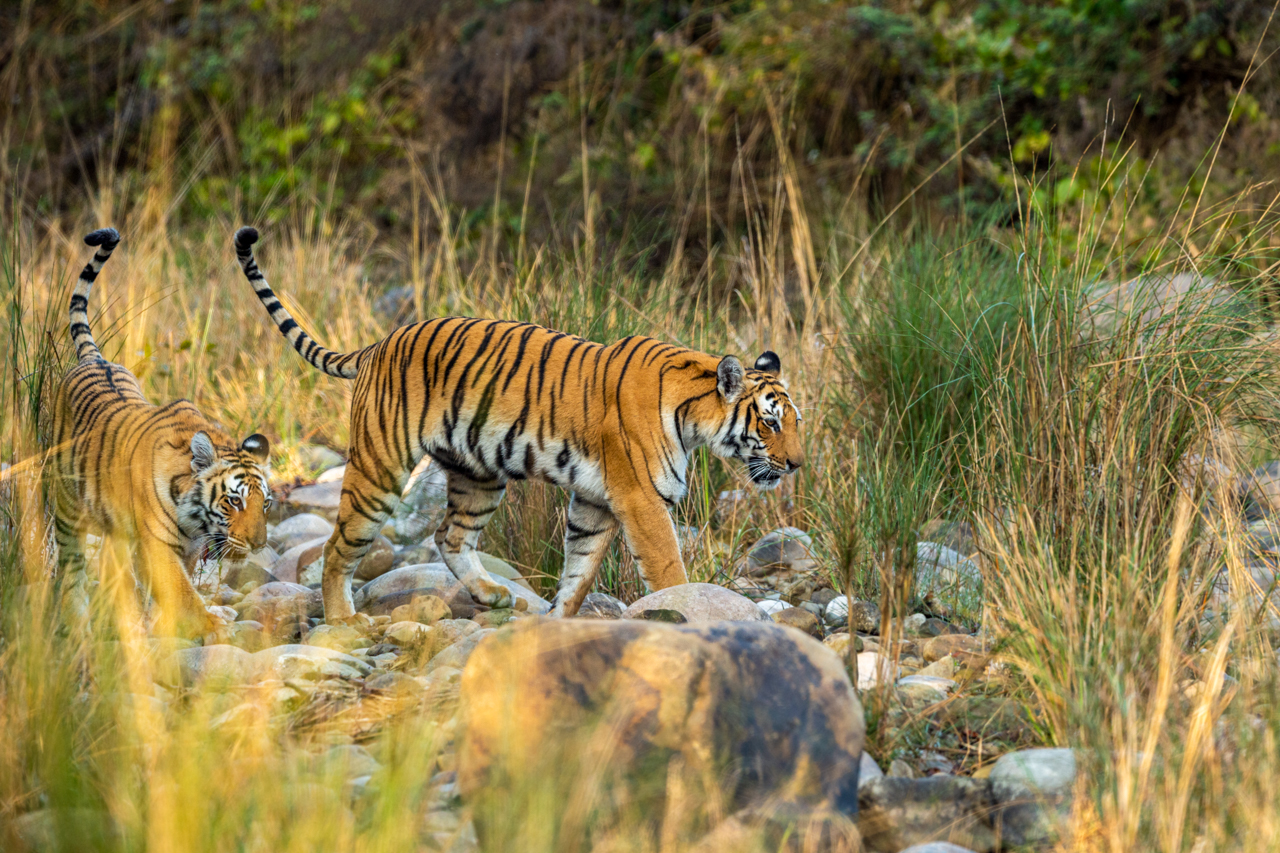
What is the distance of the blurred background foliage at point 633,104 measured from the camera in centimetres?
963

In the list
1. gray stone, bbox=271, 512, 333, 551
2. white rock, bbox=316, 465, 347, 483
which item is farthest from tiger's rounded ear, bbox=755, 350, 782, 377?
white rock, bbox=316, 465, 347, 483

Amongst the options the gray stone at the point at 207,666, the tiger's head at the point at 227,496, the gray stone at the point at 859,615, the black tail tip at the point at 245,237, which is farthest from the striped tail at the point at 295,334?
the gray stone at the point at 859,615

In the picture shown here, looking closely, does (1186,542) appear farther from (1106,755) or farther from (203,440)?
(203,440)

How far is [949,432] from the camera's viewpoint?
5316 mm

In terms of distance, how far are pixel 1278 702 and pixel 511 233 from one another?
30.2ft

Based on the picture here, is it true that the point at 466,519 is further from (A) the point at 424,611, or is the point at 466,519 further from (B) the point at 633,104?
(B) the point at 633,104

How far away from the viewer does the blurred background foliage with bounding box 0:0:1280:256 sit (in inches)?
379

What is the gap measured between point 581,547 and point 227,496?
51.7 inches

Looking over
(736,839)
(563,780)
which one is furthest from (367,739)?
(736,839)

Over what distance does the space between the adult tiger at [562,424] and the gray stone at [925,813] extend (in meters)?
1.74

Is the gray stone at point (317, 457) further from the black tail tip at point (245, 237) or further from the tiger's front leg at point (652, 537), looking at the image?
the tiger's front leg at point (652, 537)

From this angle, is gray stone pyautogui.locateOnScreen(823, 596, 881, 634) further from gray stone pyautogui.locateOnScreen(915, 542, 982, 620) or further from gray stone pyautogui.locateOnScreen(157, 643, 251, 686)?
gray stone pyautogui.locateOnScreen(157, 643, 251, 686)

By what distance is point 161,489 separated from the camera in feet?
13.9

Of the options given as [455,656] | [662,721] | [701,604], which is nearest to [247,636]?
[455,656]
